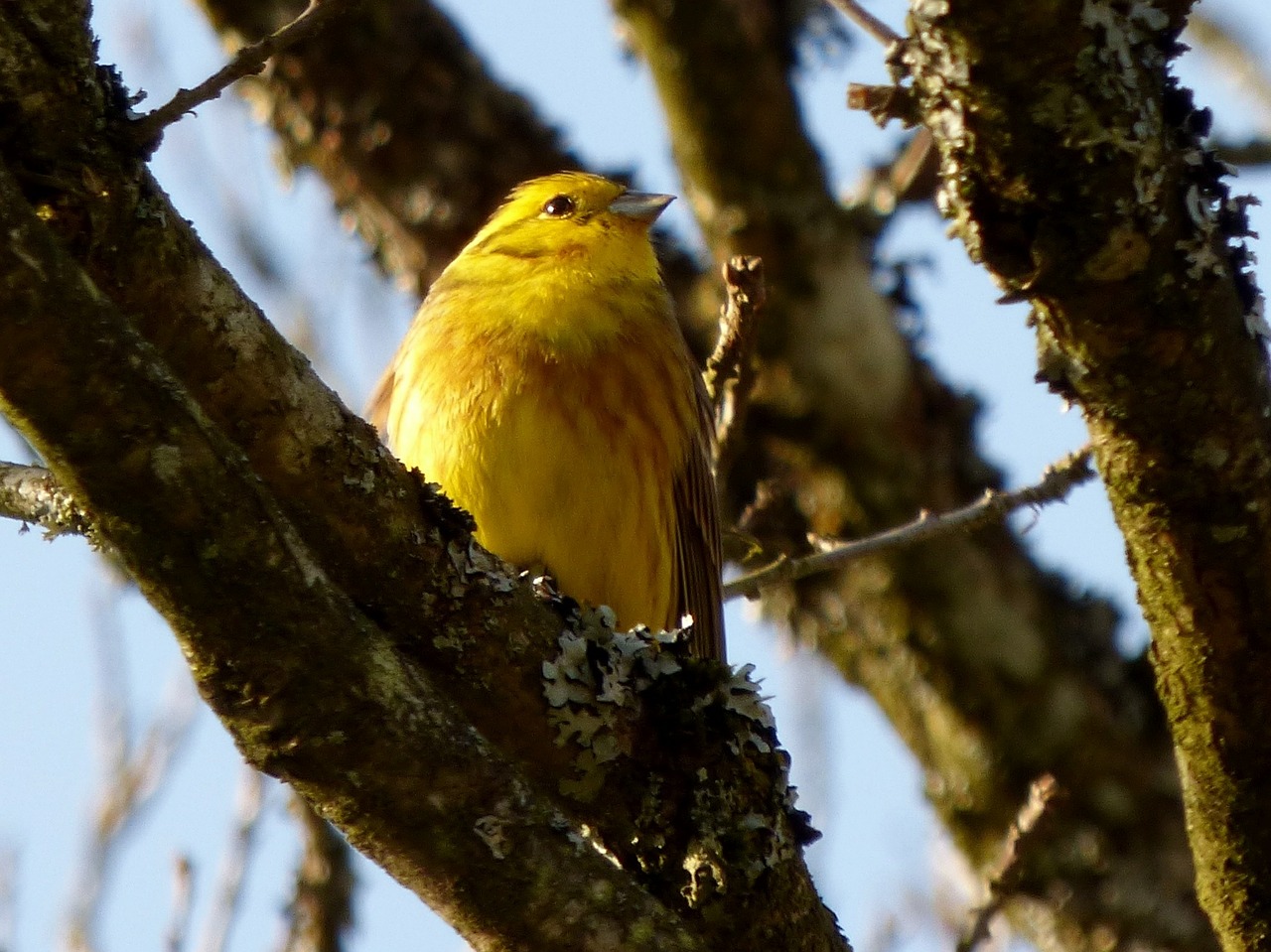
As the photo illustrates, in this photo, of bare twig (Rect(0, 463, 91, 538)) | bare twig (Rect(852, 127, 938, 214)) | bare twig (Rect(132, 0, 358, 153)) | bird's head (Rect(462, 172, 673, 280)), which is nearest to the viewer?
bare twig (Rect(132, 0, 358, 153))

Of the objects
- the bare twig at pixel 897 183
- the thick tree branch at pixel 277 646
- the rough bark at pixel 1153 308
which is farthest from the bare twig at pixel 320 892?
the bare twig at pixel 897 183

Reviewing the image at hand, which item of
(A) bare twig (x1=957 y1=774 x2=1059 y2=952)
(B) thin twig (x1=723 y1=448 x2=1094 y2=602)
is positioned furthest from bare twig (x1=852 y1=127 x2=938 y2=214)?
(A) bare twig (x1=957 y1=774 x2=1059 y2=952)

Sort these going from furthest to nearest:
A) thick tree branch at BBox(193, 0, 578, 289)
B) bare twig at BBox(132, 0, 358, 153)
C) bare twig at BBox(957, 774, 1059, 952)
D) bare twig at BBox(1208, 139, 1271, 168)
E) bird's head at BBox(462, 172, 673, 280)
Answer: thick tree branch at BBox(193, 0, 578, 289)
bird's head at BBox(462, 172, 673, 280)
bare twig at BBox(1208, 139, 1271, 168)
bare twig at BBox(957, 774, 1059, 952)
bare twig at BBox(132, 0, 358, 153)

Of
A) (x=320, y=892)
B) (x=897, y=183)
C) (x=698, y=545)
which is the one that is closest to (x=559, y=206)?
(x=698, y=545)

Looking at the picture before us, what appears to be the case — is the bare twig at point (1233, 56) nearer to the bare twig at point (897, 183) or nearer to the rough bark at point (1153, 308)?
the bare twig at point (897, 183)

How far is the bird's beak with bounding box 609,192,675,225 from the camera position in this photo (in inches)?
200

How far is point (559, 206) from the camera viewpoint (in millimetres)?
5156

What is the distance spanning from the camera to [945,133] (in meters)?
2.46

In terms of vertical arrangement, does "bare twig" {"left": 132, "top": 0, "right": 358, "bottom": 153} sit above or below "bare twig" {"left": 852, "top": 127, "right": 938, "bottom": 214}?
below

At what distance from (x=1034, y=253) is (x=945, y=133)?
215 mm

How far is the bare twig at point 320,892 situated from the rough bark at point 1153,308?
185 centimetres

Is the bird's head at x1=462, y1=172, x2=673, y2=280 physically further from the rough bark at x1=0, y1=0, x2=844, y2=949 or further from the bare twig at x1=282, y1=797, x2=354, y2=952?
the rough bark at x1=0, y1=0, x2=844, y2=949

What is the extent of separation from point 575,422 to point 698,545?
0.53 meters

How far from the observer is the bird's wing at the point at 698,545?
15.3 ft
